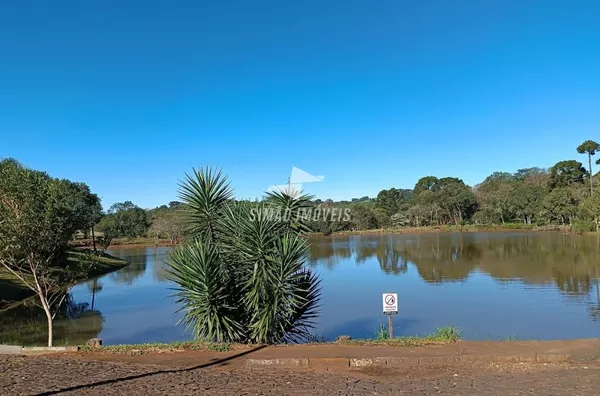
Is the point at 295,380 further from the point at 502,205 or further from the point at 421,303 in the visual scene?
the point at 502,205

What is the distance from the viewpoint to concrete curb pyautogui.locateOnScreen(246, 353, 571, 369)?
7059mm

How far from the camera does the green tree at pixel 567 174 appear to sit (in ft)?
219

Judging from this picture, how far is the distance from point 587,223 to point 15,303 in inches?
2214

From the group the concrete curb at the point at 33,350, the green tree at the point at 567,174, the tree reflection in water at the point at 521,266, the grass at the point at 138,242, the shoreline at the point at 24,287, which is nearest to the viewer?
the concrete curb at the point at 33,350

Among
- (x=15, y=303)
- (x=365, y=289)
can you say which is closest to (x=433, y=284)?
(x=365, y=289)

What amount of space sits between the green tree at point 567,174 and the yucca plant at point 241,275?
2760 inches

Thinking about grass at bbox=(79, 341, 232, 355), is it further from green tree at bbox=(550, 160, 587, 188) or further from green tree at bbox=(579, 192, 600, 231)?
green tree at bbox=(550, 160, 587, 188)

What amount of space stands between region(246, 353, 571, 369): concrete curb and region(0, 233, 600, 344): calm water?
403 centimetres

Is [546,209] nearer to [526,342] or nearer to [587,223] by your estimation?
[587,223]

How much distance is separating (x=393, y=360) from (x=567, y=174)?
2848 inches

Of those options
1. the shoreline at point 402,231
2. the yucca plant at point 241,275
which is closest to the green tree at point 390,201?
the shoreline at point 402,231

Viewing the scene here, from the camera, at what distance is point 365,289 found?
2027cm

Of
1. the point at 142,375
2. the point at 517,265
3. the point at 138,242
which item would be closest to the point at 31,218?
the point at 142,375

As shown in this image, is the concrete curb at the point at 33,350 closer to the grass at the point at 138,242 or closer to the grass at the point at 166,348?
the grass at the point at 166,348
